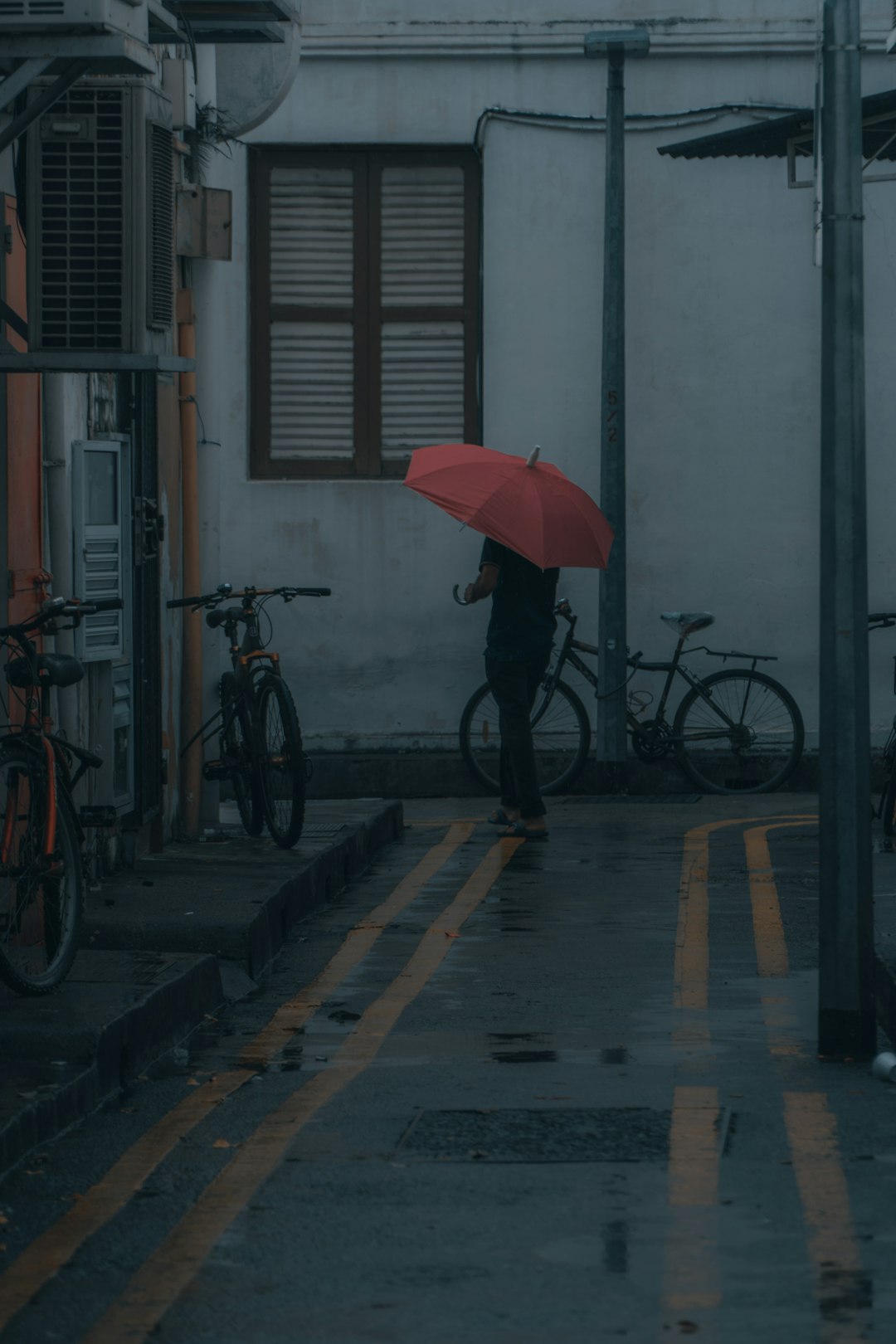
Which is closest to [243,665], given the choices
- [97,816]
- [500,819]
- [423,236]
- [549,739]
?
[500,819]

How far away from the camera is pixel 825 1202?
549 cm

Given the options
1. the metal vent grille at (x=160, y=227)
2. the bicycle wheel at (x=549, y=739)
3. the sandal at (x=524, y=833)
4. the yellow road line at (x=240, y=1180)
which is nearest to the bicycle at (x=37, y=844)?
the yellow road line at (x=240, y=1180)

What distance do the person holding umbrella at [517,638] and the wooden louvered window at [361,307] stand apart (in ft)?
15.2

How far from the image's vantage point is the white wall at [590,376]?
1705cm

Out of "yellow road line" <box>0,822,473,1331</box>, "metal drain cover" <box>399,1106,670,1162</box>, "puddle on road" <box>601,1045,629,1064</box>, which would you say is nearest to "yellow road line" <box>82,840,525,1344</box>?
"yellow road line" <box>0,822,473,1331</box>

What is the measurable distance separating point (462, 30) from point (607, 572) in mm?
4137

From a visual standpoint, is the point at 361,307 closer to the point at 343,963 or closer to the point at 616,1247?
the point at 343,963

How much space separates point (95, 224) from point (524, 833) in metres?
5.65

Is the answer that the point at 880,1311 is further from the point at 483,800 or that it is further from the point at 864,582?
the point at 483,800

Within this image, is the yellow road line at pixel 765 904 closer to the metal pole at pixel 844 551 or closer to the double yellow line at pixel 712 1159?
the double yellow line at pixel 712 1159

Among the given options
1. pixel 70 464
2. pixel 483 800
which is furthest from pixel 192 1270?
pixel 483 800

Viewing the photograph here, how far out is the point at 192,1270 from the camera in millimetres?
4980

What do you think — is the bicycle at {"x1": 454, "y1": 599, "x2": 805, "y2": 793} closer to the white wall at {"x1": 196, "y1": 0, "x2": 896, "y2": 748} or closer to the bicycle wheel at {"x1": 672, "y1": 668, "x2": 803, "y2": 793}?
the bicycle wheel at {"x1": 672, "y1": 668, "x2": 803, "y2": 793}

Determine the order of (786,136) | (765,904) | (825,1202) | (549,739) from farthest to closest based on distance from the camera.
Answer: (549,739) < (786,136) < (765,904) < (825,1202)
